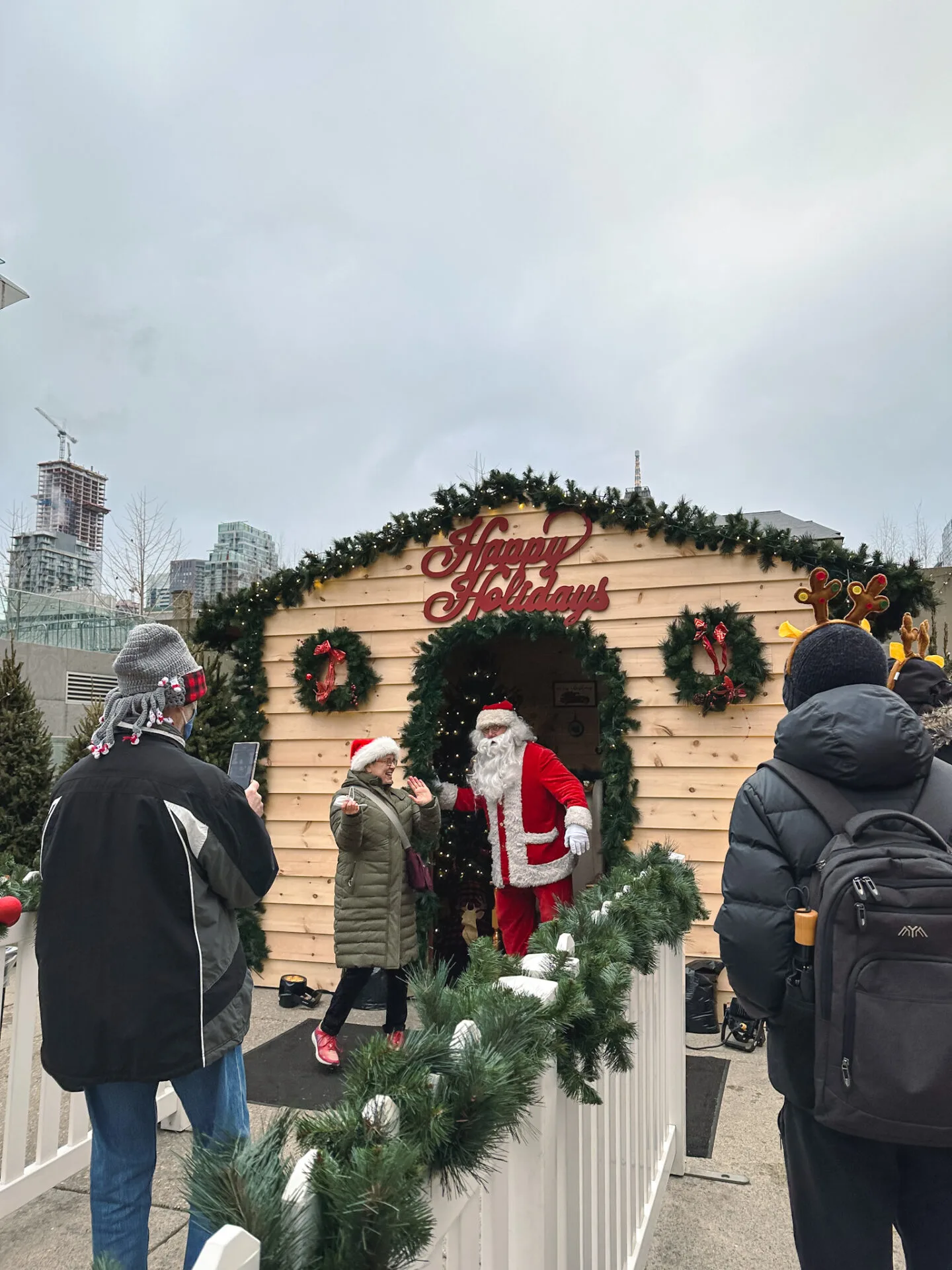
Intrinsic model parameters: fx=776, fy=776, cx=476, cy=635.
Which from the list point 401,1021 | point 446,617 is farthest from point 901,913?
point 446,617

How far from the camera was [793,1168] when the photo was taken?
1659mm

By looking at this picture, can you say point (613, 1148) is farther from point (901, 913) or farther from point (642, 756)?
point (642, 756)

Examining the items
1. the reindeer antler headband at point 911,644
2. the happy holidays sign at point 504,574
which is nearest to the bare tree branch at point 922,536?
the happy holidays sign at point 504,574

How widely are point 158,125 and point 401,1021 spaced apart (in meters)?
11.3

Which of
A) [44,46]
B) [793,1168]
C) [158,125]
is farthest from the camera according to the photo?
[158,125]

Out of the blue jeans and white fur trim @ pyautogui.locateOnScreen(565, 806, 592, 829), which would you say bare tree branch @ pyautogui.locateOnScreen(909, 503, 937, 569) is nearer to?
white fur trim @ pyautogui.locateOnScreen(565, 806, 592, 829)

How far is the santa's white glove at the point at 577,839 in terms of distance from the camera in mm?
4719

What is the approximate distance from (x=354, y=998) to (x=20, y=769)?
4789mm

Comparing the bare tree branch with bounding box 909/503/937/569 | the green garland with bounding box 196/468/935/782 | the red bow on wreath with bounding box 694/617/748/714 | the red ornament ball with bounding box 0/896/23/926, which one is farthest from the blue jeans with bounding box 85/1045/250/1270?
the bare tree branch with bounding box 909/503/937/569

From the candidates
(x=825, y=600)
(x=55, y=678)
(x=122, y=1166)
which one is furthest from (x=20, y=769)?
(x=825, y=600)

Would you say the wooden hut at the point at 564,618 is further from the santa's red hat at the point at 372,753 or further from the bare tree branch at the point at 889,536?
the bare tree branch at the point at 889,536

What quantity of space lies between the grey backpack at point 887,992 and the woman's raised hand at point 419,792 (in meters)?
3.26

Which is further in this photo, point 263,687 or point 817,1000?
point 263,687

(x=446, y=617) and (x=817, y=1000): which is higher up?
(x=446, y=617)
